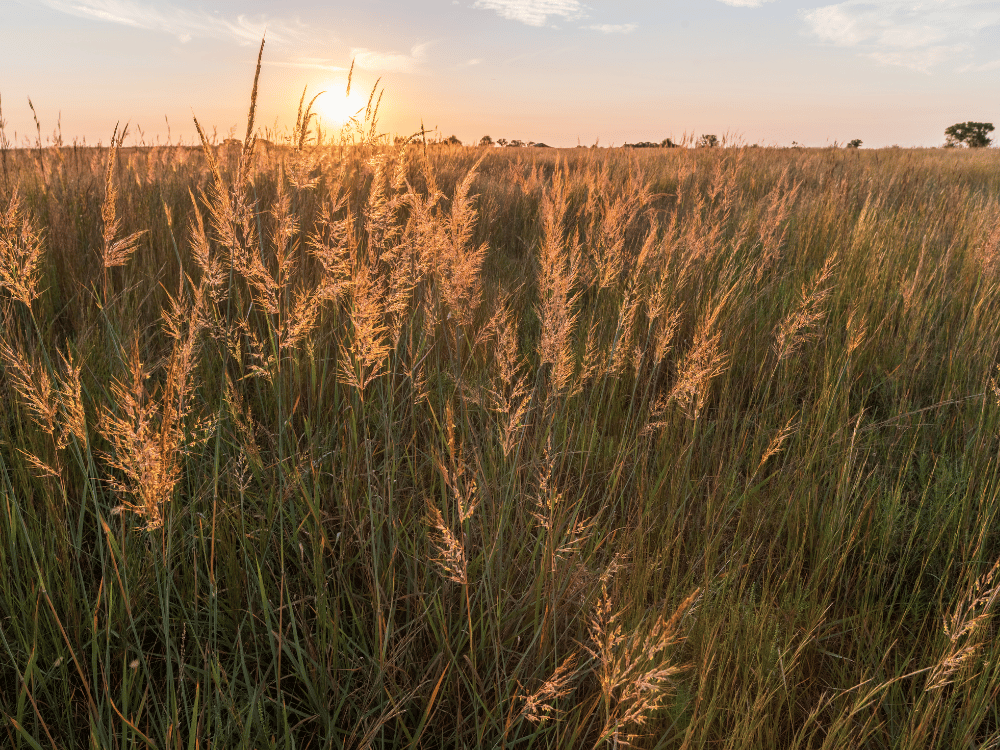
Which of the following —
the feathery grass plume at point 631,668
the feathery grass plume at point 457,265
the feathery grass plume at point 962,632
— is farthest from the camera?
the feathery grass plume at point 457,265

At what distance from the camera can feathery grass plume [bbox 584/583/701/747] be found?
765 millimetres

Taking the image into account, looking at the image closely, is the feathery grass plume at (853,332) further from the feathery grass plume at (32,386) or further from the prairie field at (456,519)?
the feathery grass plume at (32,386)

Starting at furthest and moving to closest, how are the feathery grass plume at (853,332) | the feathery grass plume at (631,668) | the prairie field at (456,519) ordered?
the feathery grass plume at (853,332) → the prairie field at (456,519) → the feathery grass plume at (631,668)

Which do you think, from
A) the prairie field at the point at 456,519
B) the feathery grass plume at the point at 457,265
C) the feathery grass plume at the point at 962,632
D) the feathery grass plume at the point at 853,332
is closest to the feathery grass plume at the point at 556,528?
the prairie field at the point at 456,519

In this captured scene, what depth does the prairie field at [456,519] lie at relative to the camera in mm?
1021

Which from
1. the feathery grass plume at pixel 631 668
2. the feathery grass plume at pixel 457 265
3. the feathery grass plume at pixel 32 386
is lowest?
the feathery grass plume at pixel 631 668

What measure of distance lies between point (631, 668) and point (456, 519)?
2.02 feet

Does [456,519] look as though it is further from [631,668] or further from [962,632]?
[962,632]

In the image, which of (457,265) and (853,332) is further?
(853,332)

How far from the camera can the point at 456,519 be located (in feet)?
4.44

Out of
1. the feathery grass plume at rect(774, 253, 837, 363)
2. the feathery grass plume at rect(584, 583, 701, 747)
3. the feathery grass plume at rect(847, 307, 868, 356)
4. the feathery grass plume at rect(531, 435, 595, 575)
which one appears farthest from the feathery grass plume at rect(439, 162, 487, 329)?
the feathery grass plume at rect(847, 307, 868, 356)

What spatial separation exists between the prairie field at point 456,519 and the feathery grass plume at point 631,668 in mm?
15

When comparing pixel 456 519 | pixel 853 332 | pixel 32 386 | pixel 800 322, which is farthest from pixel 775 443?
pixel 32 386

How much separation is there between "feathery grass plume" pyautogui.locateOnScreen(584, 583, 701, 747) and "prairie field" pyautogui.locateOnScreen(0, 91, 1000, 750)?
2 cm
